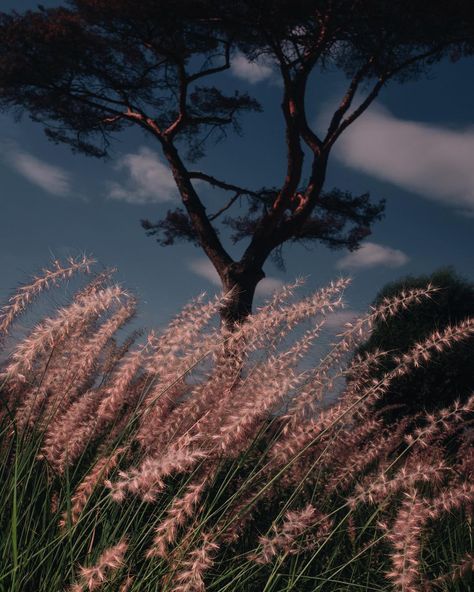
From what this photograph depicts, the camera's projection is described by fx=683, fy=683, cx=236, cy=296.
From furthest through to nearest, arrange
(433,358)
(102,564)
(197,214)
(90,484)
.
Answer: (197,214) < (433,358) < (90,484) < (102,564)

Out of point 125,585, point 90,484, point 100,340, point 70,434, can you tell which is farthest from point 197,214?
point 125,585

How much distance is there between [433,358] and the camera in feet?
33.1

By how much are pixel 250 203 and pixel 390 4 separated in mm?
7123

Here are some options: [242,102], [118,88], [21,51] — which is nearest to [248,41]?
[242,102]

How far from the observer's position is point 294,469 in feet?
10.2

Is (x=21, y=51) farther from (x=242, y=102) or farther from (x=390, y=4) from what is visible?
(x=390, y=4)

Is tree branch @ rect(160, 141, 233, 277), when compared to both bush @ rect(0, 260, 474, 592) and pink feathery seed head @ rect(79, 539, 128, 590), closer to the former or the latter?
bush @ rect(0, 260, 474, 592)

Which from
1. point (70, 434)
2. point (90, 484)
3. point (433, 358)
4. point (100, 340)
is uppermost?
point (433, 358)

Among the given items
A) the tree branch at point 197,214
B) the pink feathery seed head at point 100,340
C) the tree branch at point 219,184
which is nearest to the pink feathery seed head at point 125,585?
the pink feathery seed head at point 100,340

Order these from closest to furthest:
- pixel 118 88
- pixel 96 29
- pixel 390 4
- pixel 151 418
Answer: pixel 151 418 < pixel 390 4 < pixel 96 29 < pixel 118 88

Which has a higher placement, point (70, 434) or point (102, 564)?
point (70, 434)

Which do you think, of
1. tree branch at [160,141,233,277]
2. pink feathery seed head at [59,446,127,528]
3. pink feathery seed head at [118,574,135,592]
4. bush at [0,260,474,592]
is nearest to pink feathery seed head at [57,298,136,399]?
bush at [0,260,474,592]

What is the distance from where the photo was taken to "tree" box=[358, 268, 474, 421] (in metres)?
9.93

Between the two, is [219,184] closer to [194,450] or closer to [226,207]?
[226,207]
